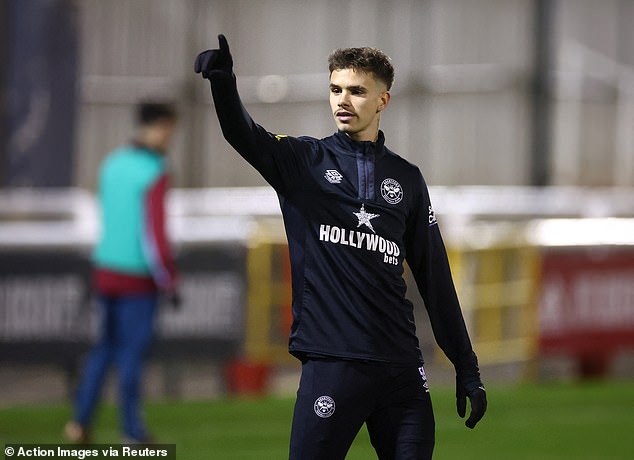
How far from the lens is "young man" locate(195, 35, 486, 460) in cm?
488

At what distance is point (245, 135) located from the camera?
4789mm

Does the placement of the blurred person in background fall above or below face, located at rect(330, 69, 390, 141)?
below

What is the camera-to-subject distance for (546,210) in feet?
50.0

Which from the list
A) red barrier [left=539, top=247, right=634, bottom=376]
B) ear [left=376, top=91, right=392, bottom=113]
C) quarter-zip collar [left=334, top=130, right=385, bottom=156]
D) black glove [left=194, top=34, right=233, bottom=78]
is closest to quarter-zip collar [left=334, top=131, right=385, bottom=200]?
quarter-zip collar [left=334, top=130, right=385, bottom=156]

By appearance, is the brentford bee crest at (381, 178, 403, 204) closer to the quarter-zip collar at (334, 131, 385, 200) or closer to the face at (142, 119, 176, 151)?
the quarter-zip collar at (334, 131, 385, 200)

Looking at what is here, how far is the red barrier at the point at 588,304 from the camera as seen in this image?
43.4 feet

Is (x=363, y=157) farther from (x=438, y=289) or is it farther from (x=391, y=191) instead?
(x=438, y=289)

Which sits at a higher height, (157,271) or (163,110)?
(163,110)

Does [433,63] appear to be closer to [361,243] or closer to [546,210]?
[546,210]

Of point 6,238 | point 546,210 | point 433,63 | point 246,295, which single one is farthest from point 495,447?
point 433,63

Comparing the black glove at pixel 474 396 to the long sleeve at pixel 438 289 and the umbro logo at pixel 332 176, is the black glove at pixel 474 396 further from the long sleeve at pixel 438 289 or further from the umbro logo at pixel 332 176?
the umbro logo at pixel 332 176

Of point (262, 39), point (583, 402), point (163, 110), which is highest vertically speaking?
point (262, 39)

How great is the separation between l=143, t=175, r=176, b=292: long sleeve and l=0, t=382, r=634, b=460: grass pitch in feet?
3.73

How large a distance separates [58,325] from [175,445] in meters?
2.28
